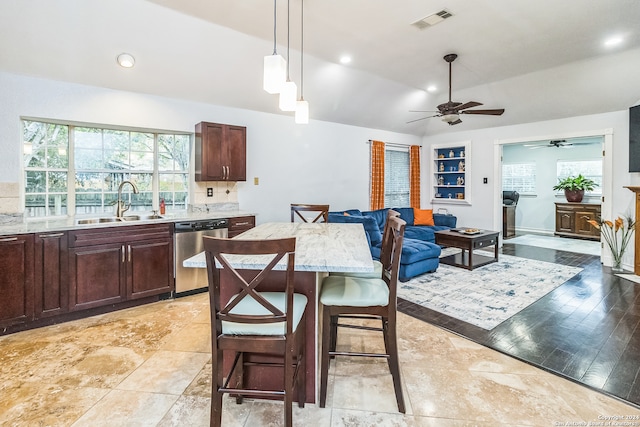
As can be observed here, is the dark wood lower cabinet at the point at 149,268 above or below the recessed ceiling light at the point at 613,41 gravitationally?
below

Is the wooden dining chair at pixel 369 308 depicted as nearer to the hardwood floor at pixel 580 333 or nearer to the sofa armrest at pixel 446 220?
the hardwood floor at pixel 580 333

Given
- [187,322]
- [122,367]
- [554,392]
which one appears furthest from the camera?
[187,322]

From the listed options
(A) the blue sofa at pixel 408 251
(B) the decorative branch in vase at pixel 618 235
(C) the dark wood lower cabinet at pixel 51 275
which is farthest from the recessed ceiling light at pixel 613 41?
(C) the dark wood lower cabinet at pixel 51 275

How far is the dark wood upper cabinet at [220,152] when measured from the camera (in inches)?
158

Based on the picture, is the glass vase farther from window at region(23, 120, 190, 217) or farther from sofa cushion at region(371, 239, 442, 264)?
window at region(23, 120, 190, 217)

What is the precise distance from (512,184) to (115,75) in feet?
30.5

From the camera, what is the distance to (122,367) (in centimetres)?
227

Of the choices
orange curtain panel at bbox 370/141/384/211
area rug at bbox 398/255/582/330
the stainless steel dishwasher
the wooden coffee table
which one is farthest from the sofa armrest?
the stainless steel dishwasher

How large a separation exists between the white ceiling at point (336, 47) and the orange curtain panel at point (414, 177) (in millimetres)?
2149

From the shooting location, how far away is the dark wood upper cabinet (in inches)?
158

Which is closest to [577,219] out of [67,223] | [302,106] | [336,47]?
[336,47]

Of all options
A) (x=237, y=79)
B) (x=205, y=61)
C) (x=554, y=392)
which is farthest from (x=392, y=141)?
(x=554, y=392)

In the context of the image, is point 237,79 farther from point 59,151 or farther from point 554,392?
point 554,392

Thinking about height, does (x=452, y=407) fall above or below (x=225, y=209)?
below
